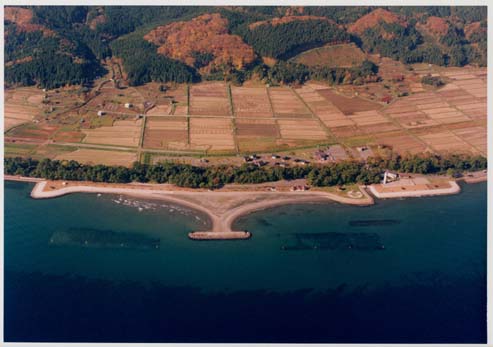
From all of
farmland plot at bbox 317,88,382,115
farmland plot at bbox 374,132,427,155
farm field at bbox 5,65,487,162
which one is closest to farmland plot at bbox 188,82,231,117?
farm field at bbox 5,65,487,162

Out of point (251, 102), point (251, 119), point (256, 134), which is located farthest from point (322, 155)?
point (251, 102)

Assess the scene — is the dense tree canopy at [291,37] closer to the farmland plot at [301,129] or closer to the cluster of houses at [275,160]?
the farmland plot at [301,129]

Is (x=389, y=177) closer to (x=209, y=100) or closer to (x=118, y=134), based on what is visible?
(x=209, y=100)

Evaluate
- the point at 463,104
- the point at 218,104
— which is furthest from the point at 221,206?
the point at 463,104

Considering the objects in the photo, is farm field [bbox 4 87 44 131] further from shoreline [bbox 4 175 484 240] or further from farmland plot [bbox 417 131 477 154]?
farmland plot [bbox 417 131 477 154]

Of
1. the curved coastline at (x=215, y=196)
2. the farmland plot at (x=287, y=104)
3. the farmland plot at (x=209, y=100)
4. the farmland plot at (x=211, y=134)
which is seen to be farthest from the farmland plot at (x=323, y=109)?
the curved coastline at (x=215, y=196)
